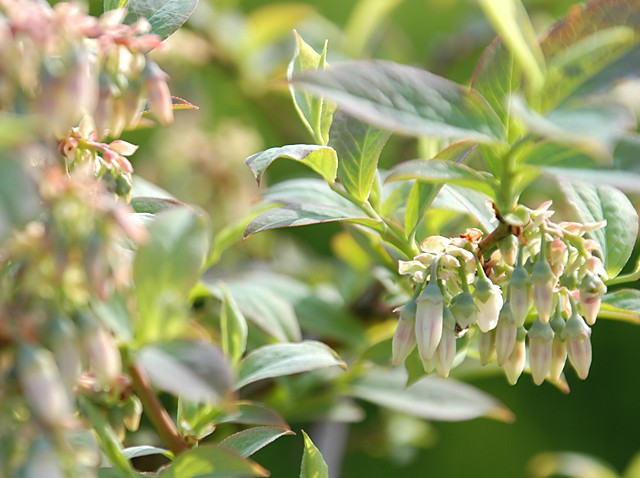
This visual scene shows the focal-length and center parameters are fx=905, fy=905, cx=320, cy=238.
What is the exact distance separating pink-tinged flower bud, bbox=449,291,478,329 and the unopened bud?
50 millimetres

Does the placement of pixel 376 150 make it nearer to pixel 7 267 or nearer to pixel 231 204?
pixel 7 267

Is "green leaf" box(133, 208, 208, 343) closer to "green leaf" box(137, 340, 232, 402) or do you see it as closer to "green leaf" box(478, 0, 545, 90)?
"green leaf" box(137, 340, 232, 402)

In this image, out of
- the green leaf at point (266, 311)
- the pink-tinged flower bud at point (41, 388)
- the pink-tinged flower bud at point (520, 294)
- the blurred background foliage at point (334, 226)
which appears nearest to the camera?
the pink-tinged flower bud at point (41, 388)

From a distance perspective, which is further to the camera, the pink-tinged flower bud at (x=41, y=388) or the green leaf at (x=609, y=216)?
the green leaf at (x=609, y=216)

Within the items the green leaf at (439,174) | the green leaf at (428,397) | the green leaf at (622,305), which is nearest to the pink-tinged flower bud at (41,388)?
the green leaf at (439,174)

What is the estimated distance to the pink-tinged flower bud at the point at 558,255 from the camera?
0.40 meters

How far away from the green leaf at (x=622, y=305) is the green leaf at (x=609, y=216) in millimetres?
13

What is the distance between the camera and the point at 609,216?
1.59 feet

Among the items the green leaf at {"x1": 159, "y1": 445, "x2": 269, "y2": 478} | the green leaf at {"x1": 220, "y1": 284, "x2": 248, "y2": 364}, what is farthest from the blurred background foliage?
the green leaf at {"x1": 159, "y1": 445, "x2": 269, "y2": 478}

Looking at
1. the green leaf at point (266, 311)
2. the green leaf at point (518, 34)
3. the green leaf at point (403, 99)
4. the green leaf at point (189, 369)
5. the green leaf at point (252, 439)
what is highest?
the green leaf at point (518, 34)

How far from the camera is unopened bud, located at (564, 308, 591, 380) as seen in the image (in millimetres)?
423

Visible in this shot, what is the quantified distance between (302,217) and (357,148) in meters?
0.04

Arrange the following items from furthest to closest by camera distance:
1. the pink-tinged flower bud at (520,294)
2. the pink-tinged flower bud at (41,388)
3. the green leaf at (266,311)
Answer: the green leaf at (266,311)
the pink-tinged flower bud at (520,294)
the pink-tinged flower bud at (41,388)

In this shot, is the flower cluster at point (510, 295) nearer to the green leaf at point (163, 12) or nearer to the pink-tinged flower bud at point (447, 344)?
the pink-tinged flower bud at point (447, 344)
